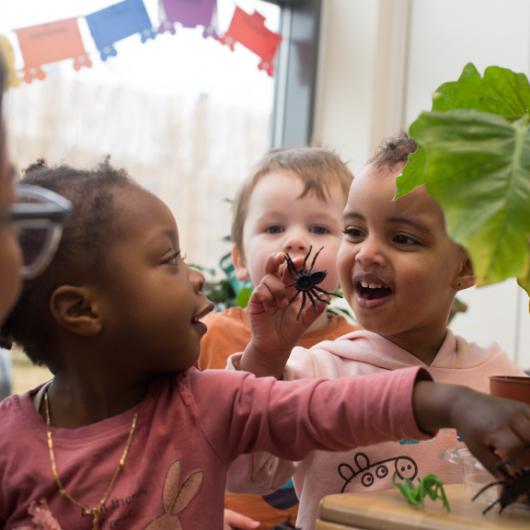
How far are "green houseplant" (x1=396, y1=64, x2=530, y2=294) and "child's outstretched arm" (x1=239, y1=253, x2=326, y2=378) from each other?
0.35m

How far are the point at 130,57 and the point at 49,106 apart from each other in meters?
0.31

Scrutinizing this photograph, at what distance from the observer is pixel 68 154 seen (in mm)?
2707

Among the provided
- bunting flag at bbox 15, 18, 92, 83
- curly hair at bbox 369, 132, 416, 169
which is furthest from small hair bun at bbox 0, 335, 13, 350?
bunting flag at bbox 15, 18, 92, 83

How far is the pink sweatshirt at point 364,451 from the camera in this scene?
1242 mm

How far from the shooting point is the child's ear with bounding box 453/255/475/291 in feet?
4.53

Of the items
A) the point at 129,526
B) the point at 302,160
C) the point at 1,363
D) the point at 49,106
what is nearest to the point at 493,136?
the point at 129,526

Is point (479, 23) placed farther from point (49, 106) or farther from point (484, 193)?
point (484, 193)

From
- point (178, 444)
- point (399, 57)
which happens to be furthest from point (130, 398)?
point (399, 57)

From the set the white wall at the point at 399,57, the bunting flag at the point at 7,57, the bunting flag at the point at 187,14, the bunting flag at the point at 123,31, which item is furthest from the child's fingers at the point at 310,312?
the bunting flag at the point at 187,14

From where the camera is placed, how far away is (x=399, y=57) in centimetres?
316

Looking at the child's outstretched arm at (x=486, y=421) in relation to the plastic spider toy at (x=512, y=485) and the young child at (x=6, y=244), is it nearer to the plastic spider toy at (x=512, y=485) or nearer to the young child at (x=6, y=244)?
the plastic spider toy at (x=512, y=485)

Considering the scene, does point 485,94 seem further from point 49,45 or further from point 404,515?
point 49,45

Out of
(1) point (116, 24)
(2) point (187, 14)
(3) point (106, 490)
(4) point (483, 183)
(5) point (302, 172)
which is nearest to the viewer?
(4) point (483, 183)

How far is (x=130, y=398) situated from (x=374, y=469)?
346 millimetres
